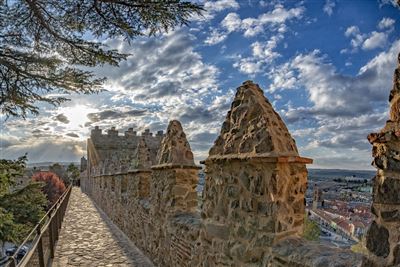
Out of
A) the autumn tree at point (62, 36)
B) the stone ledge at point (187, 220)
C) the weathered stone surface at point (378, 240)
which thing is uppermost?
the autumn tree at point (62, 36)

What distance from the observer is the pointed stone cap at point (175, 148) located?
6.20 metres

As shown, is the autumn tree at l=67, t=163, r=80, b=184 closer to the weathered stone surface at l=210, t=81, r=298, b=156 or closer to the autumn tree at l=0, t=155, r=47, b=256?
the autumn tree at l=0, t=155, r=47, b=256

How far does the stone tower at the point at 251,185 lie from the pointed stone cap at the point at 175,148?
1.80 m

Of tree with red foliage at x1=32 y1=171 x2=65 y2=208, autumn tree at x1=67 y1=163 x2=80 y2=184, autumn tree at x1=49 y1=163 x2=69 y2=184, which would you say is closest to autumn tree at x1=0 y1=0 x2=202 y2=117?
tree with red foliage at x1=32 y1=171 x2=65 y2=208

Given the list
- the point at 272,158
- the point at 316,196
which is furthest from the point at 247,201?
the point at 316,196

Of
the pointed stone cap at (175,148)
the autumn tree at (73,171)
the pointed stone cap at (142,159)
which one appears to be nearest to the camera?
the pointed stone cap at (175,148)

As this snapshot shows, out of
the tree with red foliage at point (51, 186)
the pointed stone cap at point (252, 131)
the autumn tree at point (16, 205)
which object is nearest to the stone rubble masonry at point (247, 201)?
the pointed stone cap at point (252, 131)

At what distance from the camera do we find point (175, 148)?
6250 millimetres

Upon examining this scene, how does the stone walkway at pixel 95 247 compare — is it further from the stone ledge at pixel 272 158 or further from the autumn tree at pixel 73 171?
the autumn tree at pixel 73 171

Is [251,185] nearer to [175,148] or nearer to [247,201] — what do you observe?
[247,201]

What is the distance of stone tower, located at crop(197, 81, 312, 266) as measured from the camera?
321cm

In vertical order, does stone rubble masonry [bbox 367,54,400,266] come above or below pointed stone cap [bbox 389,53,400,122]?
below

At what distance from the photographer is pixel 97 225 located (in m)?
12.3

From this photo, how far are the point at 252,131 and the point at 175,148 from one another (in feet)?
9.22
